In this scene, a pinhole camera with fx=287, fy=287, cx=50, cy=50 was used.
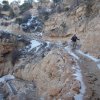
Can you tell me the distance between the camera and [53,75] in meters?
24.3

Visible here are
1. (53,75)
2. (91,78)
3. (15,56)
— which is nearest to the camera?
(91,78)

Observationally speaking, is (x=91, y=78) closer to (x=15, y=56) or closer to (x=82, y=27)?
(x=15, y=56)

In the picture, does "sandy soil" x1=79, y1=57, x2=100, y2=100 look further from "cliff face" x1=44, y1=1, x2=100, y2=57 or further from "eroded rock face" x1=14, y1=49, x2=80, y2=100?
"cliff face" x1=44, y1=1, x2=100, y2=57

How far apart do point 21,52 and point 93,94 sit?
915 inches

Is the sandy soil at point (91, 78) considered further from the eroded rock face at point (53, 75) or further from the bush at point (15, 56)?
the bush at point (15, 56)

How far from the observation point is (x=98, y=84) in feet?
60.6

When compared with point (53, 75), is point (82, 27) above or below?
above

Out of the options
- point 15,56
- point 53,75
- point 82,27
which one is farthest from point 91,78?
point 82,27

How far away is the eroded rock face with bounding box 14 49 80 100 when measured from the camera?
1910 centimetres

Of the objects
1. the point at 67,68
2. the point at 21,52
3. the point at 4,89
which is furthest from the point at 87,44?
the point at 21,52

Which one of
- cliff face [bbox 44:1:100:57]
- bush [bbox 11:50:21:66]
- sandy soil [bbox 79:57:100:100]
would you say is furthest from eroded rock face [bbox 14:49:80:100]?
bush [bbox 11:50:21:66]

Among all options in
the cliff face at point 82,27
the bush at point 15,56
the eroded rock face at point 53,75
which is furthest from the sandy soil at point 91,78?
the bush at point 15,56

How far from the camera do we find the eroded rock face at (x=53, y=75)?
62.7ft

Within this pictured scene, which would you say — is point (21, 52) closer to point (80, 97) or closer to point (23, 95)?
point (23, 95)
